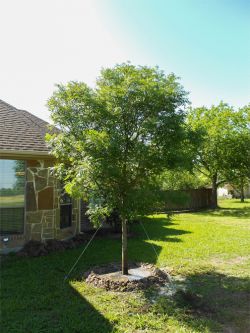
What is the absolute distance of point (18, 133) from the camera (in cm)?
1012

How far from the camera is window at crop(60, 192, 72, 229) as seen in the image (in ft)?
34.6

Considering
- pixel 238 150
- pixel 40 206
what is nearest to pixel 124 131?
pixel 40 206

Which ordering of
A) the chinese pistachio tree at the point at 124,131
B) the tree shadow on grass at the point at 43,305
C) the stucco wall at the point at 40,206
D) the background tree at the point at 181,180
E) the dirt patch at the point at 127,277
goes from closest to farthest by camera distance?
the tree shadow on grass at the point at 43,305 < the dirt patch at the point at 127,277 < the chinese pistachio tree at the point at 124,131 < the background tree at the point at 181,180 < the stucco wall at the point at 40,206

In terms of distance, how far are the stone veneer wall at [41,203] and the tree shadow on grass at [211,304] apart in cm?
457

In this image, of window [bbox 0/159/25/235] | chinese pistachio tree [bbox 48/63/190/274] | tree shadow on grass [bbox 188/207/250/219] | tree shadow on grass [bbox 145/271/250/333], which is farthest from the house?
tree shadow on grass [bbox 188/207/250/219]

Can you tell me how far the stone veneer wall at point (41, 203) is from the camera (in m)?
9.43

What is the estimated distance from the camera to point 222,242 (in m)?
11.1

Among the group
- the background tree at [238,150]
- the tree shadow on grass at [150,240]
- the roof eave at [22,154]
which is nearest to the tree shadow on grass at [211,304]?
the tree shadow on grass at [150,240]

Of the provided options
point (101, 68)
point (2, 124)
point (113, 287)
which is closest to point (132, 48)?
point (101, 68)

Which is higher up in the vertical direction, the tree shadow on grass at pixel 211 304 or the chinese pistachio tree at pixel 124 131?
the chinese pistachio tree at pixel 124 131

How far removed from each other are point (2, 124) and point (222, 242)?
26.9ft

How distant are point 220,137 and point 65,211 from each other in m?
17.5

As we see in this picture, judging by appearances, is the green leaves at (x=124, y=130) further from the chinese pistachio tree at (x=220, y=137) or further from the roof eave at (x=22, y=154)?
the chinese pistachio tree at (x=220, y=137)

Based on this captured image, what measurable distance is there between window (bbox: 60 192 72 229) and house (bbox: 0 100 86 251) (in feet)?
0.10
